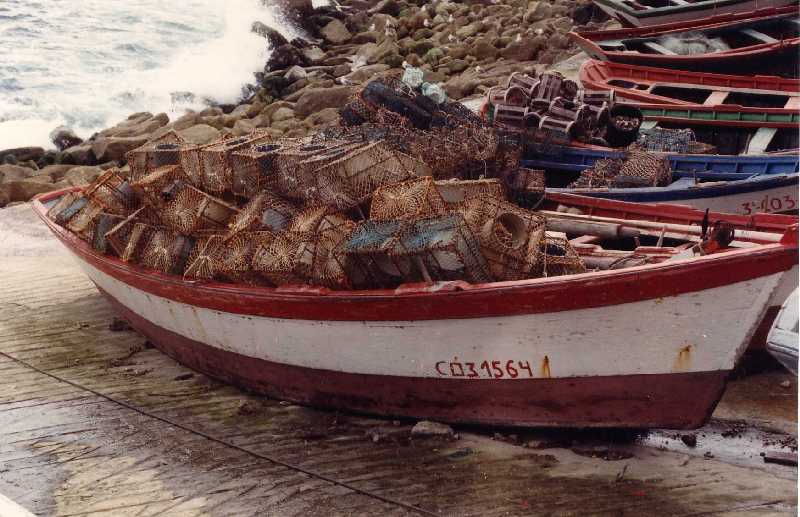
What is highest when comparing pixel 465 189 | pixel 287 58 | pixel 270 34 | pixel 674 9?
pixel 674 9

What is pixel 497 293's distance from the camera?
219 inches

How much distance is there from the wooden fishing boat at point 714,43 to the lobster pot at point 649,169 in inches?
200

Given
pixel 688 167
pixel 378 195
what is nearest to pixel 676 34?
pixel 688 167

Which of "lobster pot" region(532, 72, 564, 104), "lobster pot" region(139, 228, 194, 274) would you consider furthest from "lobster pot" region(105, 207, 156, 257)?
"lobster pot" region(532, 72, 564, 104)

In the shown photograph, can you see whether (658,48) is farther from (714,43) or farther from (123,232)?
(123,232)

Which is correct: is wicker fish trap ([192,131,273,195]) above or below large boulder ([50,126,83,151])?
above

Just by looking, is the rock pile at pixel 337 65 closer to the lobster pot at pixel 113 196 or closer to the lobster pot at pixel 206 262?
the lobster pot at pixel 113 196

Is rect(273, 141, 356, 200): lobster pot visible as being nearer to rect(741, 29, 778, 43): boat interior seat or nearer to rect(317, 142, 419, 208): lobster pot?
rect(317, 142, 419, 208): lobster pot

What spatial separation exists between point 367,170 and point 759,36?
10.9 meters

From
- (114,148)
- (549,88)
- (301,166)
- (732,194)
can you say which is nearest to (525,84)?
(549,88)

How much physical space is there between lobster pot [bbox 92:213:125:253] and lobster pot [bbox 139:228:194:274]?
77cm

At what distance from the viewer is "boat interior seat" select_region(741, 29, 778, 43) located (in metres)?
14.7

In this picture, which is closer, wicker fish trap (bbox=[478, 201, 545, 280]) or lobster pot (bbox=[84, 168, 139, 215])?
wicker fish trap (bbox=[478, 201, 545, 280])

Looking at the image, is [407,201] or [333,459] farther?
[407,201]
